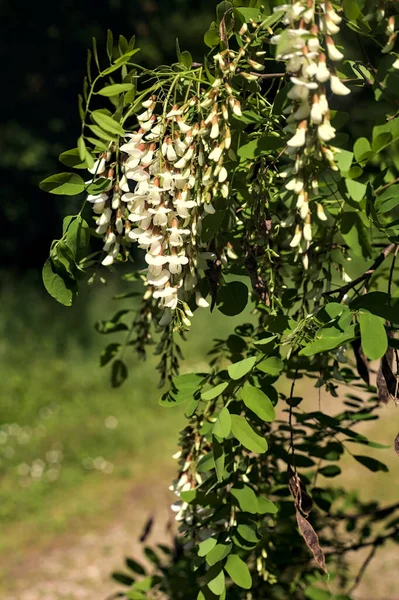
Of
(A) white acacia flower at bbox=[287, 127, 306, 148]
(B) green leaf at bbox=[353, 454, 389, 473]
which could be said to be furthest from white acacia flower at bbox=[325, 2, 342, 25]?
(B) green leaf at bbox=[353, 454, 389, 473]

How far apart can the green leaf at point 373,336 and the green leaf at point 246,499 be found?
0.36 m

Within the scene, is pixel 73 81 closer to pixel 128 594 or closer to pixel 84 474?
pixel 84 474

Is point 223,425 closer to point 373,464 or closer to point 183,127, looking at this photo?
point 183,127

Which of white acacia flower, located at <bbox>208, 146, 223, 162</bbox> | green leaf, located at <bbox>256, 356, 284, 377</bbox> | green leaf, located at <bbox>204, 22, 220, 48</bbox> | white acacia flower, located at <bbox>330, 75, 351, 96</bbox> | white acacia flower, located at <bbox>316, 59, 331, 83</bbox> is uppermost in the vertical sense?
green leaf, located at <bbox>204, 22, 220, 48</bbox>

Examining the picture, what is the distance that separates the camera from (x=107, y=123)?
85 cm

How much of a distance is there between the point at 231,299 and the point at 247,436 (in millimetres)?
193

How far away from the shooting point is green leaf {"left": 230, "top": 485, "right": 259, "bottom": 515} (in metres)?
1.09

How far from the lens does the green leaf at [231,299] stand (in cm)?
103

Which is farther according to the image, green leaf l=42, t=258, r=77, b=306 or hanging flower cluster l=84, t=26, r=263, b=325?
green leaf l=42, t=258, r=77, b=306

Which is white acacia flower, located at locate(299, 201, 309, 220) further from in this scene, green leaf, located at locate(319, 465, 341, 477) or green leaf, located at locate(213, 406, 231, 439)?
green leaf, located at locate(319, 465, 341, 477)

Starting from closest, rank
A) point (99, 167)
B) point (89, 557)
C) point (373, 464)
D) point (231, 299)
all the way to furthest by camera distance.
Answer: point (99, 167)
point (231, 299)
point (373, 464)
point (89, 557)

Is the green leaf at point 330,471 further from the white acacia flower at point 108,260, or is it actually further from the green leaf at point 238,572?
the white acacia flower at point 108,260

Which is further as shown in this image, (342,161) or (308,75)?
(342,161)

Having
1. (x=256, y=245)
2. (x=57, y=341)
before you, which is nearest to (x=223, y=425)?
(x=256, y=245)
